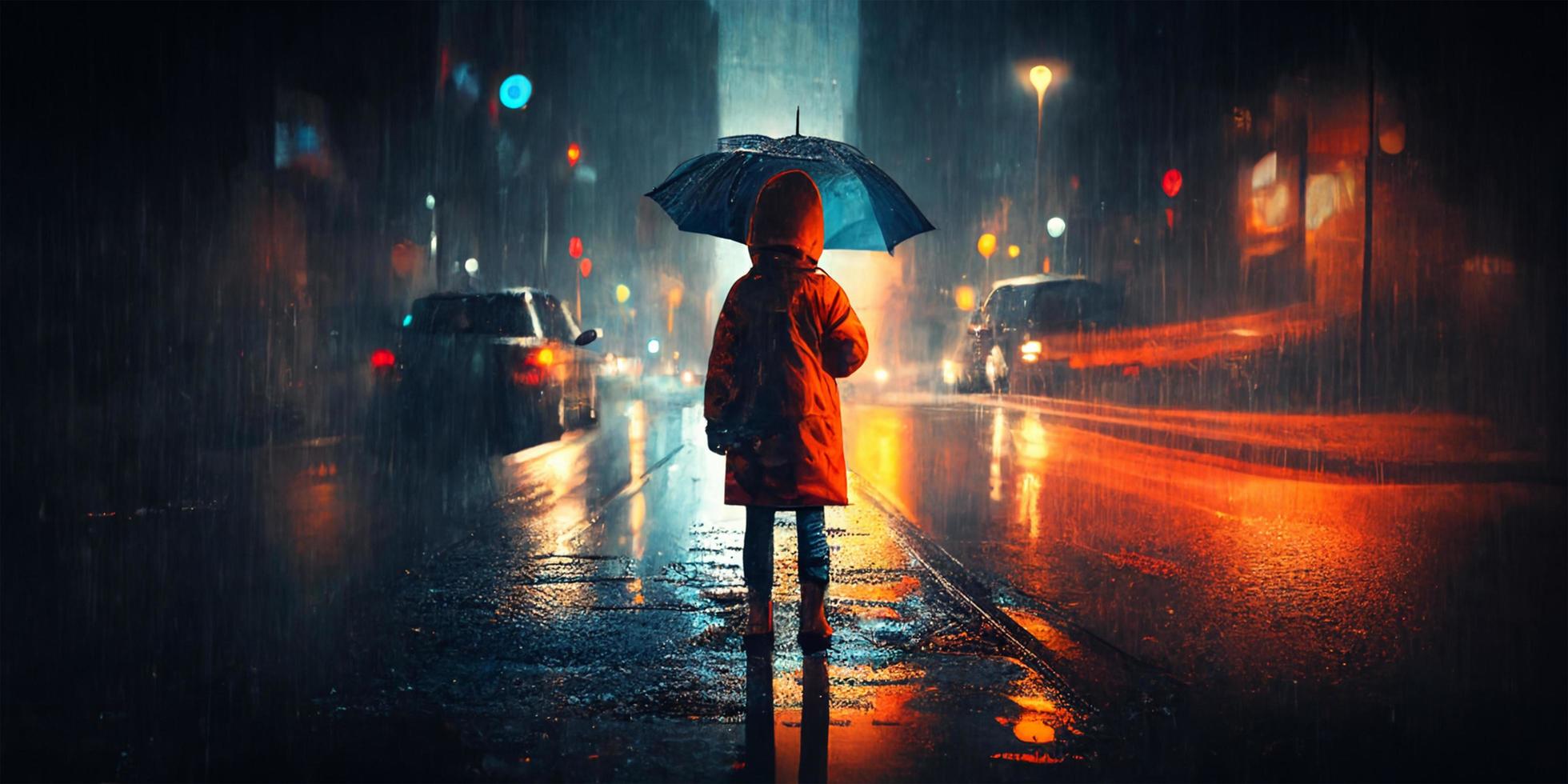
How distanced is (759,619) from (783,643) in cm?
15

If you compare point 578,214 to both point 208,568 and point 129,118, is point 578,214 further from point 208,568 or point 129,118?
point 208,568

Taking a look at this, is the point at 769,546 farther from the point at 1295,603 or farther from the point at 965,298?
the point at 965,298

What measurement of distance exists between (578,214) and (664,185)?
39216 millimetres

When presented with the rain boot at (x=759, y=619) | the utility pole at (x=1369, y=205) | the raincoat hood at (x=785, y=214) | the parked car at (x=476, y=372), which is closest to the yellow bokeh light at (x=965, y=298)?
the utility pole at (x=1369, y=205)

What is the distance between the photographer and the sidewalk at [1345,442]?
10.8 meters

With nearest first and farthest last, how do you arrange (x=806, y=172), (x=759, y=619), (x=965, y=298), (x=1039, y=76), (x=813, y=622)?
(x=813, y=622)
(x=759, y=619)
(x=806, y=172)
(x=1039, y=76)
(x=965, y=298)

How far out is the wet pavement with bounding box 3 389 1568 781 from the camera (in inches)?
120

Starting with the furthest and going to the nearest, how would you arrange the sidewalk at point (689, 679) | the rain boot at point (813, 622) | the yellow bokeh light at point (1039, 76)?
1. the yellow bokeh light at point (1039, 76)
2. the rain boot at point (813, 622)
3. the sidewalk at point (689, 679)

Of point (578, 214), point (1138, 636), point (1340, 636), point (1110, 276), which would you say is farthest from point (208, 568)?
point (578, 214)

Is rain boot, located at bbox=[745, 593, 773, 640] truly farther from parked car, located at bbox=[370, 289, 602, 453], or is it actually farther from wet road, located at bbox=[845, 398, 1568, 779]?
parked car, located at bbox=[370, 289, 602, 453]

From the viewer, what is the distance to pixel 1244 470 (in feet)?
36.4

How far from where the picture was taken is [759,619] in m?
4.34

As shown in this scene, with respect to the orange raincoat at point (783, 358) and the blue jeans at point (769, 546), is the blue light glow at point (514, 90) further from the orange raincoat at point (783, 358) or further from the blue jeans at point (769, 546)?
the blue jeans at point (769, 546)

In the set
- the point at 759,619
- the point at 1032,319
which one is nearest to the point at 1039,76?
the point at 1032,319
